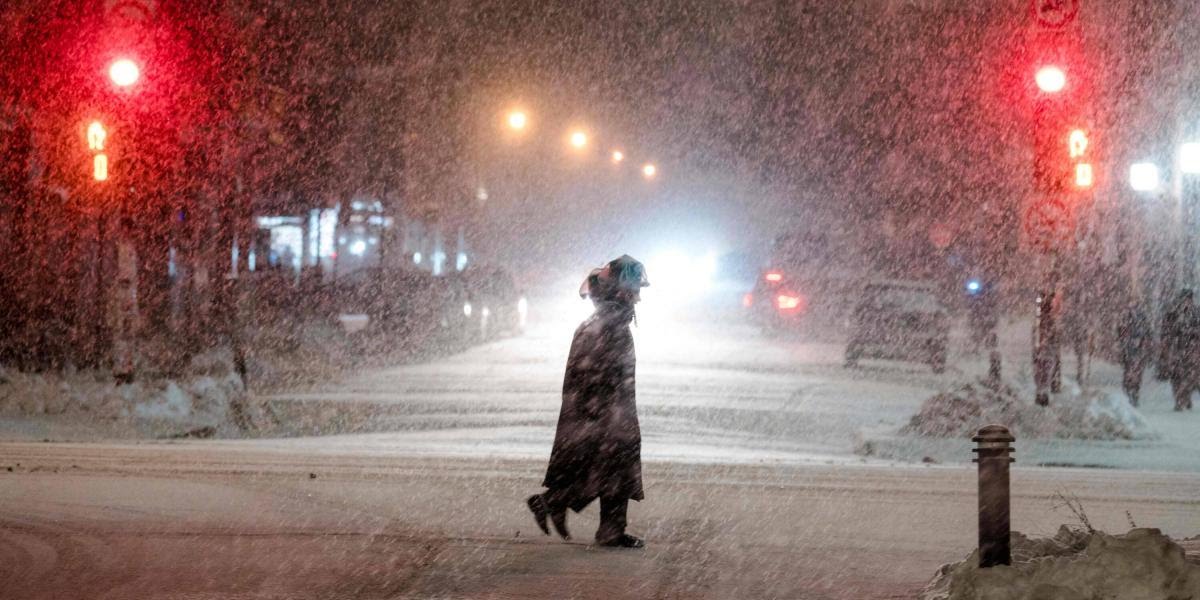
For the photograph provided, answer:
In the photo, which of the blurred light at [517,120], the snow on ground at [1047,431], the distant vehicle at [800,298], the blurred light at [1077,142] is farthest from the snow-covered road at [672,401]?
the blurred light at [517,120]

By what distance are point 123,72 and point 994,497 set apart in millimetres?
13878

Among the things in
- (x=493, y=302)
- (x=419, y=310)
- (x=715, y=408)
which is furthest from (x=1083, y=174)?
(x=493, y=302)

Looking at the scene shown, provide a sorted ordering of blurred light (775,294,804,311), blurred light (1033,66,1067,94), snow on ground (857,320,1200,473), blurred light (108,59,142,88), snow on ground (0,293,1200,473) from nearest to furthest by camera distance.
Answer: snow on ground (857,320,1200,473)
snow on ground (0,293,1200,473)
blurred light (1033,66,1067,94)
blurred light (108,59,142,88)
blurred light (775,294,804,311)

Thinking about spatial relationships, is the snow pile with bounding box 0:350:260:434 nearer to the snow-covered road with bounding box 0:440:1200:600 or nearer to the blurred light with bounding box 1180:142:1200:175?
the snow-covered road with bounding box 0:440:1200:600

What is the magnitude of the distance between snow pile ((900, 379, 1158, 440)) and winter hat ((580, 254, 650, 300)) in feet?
24.1

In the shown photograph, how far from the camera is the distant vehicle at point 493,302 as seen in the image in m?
32.6

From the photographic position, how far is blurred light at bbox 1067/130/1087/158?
53.9 feet

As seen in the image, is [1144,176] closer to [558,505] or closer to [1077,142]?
[1077,142]

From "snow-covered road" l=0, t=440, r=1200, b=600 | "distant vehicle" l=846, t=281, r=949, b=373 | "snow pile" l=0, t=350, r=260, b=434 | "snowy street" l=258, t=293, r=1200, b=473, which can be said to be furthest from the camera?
"distant vehicle" l=846, t=281, r=949, b=373

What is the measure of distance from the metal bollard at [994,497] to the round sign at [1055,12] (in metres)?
10.5

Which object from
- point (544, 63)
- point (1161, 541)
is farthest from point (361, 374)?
point (544, 63)

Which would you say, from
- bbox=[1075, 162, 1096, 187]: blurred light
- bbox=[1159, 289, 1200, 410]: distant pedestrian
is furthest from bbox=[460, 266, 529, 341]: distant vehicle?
bbox=[1075, 162, 1096, 187]: blurred light

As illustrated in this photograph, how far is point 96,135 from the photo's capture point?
696 inches

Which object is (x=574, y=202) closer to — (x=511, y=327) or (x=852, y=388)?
(x=511, y=327)
